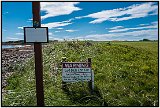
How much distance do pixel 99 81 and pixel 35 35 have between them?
2.48 metres

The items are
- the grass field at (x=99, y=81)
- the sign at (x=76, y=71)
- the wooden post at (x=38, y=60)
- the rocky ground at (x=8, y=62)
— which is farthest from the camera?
the rocky ground at (x=8, y=62)

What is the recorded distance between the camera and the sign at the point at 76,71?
752 cm

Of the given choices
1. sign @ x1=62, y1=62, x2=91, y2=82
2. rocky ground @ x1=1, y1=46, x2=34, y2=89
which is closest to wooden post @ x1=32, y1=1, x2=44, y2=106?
sign @ x1=62, y1=62, x2=91, y2=82

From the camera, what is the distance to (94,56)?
35.9 ft

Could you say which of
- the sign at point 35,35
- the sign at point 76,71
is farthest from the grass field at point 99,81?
the sign at point 35,35

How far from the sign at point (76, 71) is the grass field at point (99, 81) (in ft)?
0.60

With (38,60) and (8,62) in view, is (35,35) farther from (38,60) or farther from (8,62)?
(8,62)

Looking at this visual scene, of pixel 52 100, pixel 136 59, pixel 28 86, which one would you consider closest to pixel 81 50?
pixel 136 59

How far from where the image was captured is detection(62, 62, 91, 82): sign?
7.52 m

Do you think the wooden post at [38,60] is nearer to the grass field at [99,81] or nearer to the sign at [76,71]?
the grass field at [99,81]

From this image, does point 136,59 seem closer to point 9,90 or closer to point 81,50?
point 81,50

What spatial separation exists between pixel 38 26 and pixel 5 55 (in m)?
6.63

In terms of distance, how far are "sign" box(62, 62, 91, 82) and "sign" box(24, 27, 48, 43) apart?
124 centimetres

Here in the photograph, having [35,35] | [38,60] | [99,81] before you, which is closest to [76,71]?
[99,81]
